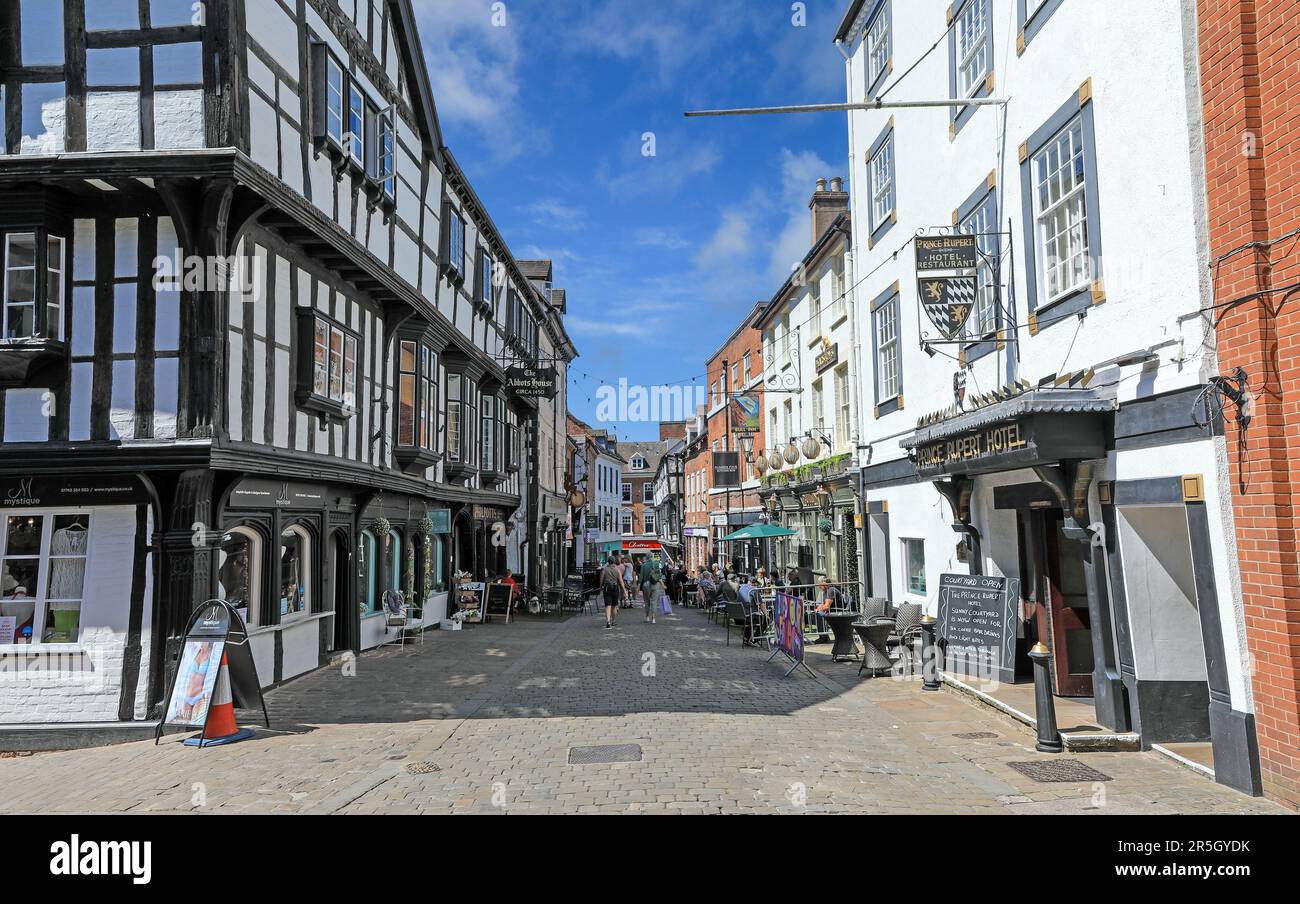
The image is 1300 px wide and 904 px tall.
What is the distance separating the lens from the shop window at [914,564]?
14.2 meters

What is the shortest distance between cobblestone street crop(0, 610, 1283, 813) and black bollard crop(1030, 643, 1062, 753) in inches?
7.3

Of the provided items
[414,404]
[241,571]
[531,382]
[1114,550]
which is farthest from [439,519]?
[1114,550]

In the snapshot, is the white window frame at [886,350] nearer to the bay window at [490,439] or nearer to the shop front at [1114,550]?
the shop front at [1114,550]

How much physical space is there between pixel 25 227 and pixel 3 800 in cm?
631

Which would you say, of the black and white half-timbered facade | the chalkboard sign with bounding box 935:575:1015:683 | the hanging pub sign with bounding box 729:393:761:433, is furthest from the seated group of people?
the black and white half-timbered facade

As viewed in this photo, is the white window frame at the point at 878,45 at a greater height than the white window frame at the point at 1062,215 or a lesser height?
greater

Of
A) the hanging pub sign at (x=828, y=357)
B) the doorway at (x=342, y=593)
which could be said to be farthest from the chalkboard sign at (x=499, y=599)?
the hanging pub sign at (x=828, y=357)

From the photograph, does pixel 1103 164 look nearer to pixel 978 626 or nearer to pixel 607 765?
pixel 978 626

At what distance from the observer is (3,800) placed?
7016 mm

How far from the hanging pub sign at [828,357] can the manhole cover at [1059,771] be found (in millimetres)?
12977

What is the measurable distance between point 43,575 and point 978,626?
11.3 metres

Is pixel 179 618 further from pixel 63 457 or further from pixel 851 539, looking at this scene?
pixel 851 539

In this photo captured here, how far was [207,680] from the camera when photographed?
8.73 metres
